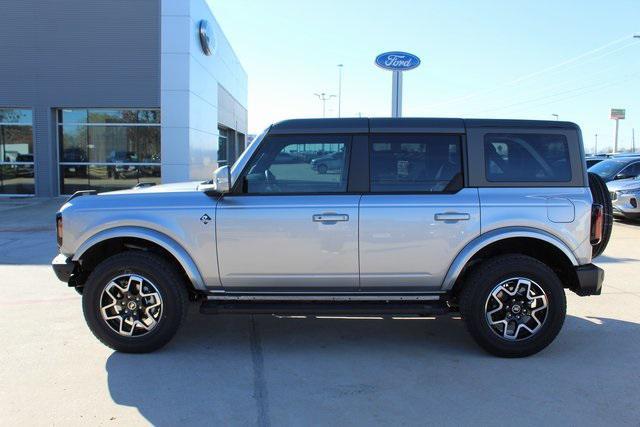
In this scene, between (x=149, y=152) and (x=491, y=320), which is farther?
(x=149, y=152)

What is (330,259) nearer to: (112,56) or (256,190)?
(256,190)

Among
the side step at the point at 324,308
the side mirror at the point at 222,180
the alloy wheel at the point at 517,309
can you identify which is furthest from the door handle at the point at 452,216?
the side mirror at the point at 222,180

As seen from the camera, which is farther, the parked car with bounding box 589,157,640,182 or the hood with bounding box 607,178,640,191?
the parked car with bounding box 589,157,640,182

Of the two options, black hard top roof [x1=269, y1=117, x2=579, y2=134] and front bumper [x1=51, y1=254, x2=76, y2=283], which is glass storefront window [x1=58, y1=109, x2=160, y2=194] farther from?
black hard top roof [x1=269, y1=117, x2=579, y2=134]

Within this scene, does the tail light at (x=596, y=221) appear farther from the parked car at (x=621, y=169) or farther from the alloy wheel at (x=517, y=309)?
the parked car at (x=621, y=169)

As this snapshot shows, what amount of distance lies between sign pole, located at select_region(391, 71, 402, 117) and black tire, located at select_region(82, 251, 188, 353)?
10.2 metres

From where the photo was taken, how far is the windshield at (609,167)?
558 inches

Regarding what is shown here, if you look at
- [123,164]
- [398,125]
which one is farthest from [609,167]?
[123,164]

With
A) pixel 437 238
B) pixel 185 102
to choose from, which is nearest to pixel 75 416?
pixel 437 238

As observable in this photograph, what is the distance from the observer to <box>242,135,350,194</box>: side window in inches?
177

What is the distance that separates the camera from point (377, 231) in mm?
4344

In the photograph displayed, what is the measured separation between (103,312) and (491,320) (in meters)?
3.11

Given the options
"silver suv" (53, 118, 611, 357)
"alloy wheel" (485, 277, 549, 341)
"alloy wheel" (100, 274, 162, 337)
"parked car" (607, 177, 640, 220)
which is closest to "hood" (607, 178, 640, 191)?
"parked car" (607, 177, 640, 220)

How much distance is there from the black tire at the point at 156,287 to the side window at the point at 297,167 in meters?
0.95
